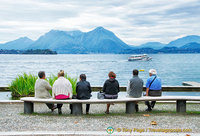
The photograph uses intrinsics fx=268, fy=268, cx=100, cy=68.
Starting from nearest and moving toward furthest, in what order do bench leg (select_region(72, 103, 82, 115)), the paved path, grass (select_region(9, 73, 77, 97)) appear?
1. the paved path
2. bench leg (select_region(72, 103, 82, 115))
3. grass (select_region(9, 73, 77, 97))

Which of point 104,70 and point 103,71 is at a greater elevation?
point 104,70

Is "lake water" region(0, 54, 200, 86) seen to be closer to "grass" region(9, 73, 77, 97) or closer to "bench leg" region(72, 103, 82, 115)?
"grass" region(9, 73, 77, 97)

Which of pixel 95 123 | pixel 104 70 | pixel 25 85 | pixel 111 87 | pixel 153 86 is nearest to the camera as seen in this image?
pixel 95 123

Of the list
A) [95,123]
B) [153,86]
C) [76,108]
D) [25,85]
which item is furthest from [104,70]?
[95,123]

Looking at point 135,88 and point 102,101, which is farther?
point 135,88

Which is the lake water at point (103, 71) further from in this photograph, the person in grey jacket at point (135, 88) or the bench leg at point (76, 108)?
the person in grey jacket at point (135, 88)

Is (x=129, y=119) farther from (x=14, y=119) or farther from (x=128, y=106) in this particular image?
(x=14, y=119)

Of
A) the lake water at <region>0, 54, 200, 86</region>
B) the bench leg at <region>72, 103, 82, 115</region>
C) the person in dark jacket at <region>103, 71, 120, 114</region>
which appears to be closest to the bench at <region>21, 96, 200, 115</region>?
the bench leg at <region>72, 103, 82, 115</region>

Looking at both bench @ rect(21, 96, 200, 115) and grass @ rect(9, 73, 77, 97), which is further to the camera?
grass @ rect(9, 73, 77, 97)

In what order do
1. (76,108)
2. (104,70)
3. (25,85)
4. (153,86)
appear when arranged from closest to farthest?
(76,108) < (153,86) < (25,85) < (104,70)

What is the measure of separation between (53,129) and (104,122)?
55.6 inches

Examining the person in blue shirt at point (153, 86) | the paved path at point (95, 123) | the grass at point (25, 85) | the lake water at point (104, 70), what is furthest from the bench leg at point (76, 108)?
the lake water at point (104, 70)

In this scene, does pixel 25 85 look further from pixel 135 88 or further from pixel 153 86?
pixel 153 86

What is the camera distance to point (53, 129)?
638 cm
